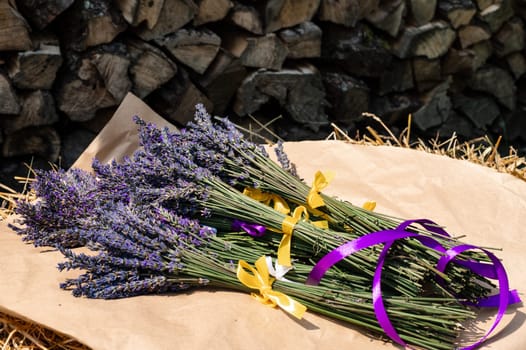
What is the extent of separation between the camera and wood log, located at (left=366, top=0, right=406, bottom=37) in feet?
9.84

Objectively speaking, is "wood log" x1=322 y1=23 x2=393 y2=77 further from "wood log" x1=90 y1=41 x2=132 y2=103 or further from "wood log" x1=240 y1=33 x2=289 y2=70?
"wood log" x1=90 y1=41 x2=132 y2=103

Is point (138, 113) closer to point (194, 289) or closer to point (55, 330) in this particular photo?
point (194, 289)

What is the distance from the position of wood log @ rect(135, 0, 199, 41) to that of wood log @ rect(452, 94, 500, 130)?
1.85 metres

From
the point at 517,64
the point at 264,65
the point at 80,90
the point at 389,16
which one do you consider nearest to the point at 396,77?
the point at 389,16

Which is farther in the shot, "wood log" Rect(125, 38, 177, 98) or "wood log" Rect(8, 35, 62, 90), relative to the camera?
"wood log" Rect(125, 38, 177, 98)

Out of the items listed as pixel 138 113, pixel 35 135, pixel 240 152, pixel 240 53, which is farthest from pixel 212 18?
pixel 240 152

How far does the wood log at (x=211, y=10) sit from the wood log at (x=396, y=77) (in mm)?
1021

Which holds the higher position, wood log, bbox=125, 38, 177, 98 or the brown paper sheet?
the brown paper sheet

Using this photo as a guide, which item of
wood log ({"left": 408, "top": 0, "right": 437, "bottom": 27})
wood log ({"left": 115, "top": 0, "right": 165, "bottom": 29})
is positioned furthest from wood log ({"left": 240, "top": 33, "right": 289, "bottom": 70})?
wood log ({"left": 408, "top": 0, "right": 437, "bottom": 27})

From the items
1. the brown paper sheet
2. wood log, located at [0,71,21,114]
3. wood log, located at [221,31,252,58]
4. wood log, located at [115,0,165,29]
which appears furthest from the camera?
wood log, located at [221,31,252,58]

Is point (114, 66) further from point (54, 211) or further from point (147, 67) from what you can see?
point (54, 211)

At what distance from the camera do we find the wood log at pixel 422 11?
3.08m

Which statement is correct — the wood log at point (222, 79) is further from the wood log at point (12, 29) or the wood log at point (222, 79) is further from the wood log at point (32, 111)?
Result: the wood log at point (12, 29)

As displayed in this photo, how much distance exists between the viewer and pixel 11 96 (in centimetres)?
209
